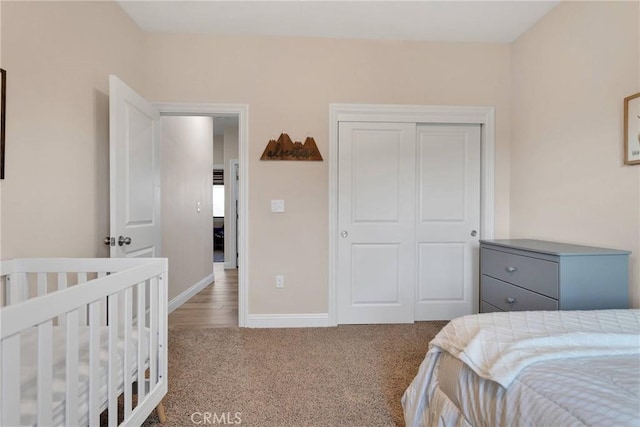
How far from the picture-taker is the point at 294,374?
6.25 ft

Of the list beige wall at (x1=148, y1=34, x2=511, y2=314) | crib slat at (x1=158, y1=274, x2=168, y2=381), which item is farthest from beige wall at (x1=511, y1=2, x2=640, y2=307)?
crib slat at (x1=158, y1=274, x2=168, y2=381)

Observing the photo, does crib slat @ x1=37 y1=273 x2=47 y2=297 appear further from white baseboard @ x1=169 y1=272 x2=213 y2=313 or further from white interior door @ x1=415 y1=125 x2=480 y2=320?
white interior door @ x1=415 y1=125 x2=480 y2=320

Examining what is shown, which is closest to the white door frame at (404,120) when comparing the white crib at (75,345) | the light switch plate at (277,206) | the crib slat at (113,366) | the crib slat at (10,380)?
the light switch plate at (277,206)

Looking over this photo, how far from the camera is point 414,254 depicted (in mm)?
2760

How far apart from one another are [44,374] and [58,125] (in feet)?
4.46

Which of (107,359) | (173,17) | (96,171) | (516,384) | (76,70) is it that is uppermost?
(173,17)

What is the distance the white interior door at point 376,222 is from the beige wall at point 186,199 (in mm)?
1739

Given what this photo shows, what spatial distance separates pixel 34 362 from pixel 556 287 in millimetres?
2312

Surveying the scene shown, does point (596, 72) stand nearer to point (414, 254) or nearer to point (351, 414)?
point (414, 254)

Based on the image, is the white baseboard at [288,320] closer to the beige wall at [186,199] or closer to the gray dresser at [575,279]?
the beige wall at [186,199]

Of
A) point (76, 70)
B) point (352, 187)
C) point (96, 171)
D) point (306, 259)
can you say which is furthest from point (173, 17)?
point (306, 259)

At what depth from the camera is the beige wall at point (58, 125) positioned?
4.65ft

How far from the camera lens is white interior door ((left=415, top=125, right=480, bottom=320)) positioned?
9.18 feet

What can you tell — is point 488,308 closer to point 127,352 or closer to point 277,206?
point 277,206
